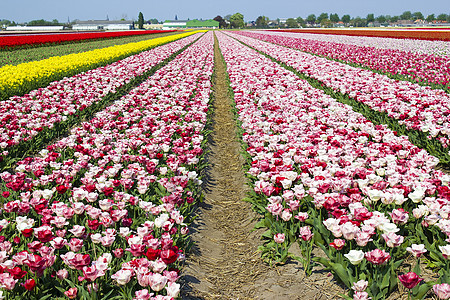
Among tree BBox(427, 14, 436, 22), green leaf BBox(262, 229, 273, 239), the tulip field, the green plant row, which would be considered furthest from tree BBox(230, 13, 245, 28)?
green leaf BBox(262, 229, 273, 239)

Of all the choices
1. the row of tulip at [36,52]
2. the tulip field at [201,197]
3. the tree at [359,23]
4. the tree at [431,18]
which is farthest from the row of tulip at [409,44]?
the tree at [431,18]

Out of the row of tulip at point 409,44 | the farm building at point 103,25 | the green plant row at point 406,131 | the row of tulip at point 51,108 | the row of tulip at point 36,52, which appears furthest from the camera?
the farm building at point 103,25

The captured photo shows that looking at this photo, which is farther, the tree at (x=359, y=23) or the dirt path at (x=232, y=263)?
the tree at (x=359, y=23)

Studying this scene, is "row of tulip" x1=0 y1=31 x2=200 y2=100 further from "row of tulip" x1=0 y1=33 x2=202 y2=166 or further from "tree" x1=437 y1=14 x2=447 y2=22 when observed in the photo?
"tree" x1=437 y1=14 x2=447 y2=22

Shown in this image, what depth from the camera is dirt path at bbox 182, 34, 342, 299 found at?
357 cm

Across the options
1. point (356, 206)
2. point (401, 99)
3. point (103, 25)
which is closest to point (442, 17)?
point (103, 25)

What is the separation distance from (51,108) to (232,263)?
7211 mm

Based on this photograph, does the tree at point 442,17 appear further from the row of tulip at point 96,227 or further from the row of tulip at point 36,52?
the row of tulip at point 96,227

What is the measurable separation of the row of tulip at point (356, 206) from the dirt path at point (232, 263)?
0.18 m

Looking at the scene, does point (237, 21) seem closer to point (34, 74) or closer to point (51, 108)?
point (34, 74)

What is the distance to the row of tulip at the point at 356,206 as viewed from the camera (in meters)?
3.15

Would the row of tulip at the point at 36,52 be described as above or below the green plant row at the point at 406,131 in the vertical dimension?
above

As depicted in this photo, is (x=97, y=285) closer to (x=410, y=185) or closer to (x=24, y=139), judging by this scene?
(x=410, y=185)

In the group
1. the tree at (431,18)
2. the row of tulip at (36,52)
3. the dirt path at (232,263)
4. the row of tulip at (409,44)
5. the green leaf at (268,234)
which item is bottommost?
the dirt path at (232,263)
